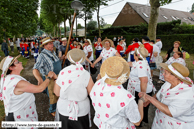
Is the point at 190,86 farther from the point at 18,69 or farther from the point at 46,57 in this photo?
the point at 46,57

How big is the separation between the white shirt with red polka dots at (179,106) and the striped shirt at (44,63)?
2.58 m

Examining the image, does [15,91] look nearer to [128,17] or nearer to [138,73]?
[138,73]

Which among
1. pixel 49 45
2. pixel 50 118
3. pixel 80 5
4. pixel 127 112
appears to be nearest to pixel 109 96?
pixel 127 112

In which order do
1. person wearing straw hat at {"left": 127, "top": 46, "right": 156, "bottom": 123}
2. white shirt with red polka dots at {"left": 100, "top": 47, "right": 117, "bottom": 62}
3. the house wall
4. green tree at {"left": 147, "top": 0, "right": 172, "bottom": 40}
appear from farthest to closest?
the house wall, green tree at {"left": 147, "top": 0, "right": 172, "bottom": 40}, white shirt with red polka dots at {"left": 100, "top": 47, "right": 117, "bottom": 62}, person wearing straw hat at {"left": 127, "top": 46, "right": 156, "bottom": 123}

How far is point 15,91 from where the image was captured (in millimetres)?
1724

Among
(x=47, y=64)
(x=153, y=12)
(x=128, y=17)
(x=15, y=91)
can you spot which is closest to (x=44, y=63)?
(x=47, y=64)

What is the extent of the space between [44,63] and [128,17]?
27.4 m

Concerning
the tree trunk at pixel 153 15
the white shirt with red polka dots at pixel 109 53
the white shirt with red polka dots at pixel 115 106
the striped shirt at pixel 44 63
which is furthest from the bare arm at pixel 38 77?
the tree trunk at pixel 153 15

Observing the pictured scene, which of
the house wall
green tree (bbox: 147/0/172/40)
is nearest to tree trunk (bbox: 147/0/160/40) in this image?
green tree (bbox: 147/0/172/40)

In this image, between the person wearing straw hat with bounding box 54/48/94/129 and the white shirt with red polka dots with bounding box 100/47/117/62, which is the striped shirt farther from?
the white shirt with red polka dots with bounding box 100/47/117/62

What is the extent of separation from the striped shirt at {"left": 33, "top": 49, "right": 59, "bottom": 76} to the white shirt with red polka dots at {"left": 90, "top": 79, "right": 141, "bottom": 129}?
1.92 m

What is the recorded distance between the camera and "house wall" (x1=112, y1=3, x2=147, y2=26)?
2427 cm

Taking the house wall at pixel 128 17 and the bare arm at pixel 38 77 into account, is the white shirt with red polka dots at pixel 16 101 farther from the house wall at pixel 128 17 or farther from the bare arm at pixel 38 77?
the house wall at pixel 128 17

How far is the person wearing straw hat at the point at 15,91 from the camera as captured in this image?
172 centimetres
